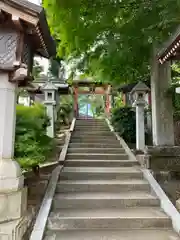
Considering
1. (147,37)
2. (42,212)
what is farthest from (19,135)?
(147,37)

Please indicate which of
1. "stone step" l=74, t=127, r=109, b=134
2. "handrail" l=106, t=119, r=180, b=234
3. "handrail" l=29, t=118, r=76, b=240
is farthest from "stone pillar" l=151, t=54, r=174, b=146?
"stone step" l=74, t=127, r=109, b=134

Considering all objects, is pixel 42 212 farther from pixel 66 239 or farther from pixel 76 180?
pixel 76 180

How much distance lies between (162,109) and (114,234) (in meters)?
5.29

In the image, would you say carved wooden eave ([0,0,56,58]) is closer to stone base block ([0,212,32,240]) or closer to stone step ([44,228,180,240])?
stone base block ([0,212,32,240])

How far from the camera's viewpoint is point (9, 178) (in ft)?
13.7

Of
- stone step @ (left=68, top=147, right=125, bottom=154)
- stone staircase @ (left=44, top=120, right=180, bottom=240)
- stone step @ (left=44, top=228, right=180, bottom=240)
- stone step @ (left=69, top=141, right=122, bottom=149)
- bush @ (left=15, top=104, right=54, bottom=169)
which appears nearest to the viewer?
stone step @ (left=44, top=228, right=180, bottom=240)

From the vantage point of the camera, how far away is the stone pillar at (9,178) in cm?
409

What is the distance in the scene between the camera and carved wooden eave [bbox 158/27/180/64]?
4.76m

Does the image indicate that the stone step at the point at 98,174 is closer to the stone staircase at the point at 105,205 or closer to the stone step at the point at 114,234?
the stone staircase at the point at 105,205

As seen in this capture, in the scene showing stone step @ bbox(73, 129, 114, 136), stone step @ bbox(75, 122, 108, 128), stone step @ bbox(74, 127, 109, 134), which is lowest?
stone step @ bbox(73, 129, 114, 136)

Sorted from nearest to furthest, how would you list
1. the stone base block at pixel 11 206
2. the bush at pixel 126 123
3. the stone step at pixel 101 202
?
the stone base block at pixel 11 206 < the stone step at pixel 101 202 < the bush at pixel 126 123

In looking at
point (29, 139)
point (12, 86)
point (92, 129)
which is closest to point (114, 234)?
point (29, 139)

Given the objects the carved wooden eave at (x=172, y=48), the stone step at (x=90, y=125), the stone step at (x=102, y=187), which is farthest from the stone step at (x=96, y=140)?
the carved wooden eave at (x=172, y=48)

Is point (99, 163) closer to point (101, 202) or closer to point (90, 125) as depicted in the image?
point (101, 202)
